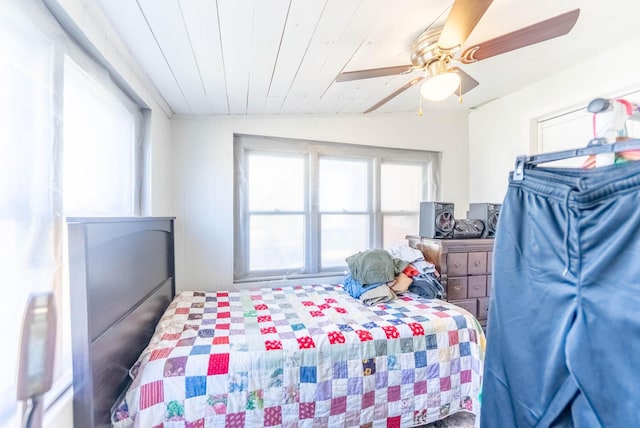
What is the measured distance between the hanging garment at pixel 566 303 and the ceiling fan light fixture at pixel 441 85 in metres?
0.83

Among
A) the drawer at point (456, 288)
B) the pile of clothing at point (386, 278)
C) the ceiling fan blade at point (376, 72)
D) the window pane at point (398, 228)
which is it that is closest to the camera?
the ceiling fan blade at point (376, 72)

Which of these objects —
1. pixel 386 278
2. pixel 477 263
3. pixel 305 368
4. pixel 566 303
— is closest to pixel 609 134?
pixel 566 303

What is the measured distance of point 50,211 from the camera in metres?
0.96

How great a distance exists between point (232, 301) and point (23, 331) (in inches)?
59.6

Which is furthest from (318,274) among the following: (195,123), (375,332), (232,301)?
(195,123)

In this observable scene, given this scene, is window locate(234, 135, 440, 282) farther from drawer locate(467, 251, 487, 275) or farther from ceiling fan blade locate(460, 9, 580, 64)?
ceiling fan blade locate(460, 9, 580, 64)

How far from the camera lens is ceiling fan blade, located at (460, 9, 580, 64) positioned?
3.93ft

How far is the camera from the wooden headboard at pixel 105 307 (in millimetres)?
939

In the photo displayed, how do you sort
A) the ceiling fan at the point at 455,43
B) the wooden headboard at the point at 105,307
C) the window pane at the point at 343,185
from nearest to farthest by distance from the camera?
the wooden headboard at the point at 105,307 → the ceiling fan at the point at 455,43 → the window pane at the point at 343,185

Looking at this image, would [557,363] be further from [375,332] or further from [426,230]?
[426,230]

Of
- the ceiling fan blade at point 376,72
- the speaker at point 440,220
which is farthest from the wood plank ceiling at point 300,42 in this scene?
the speaker at point 440,220

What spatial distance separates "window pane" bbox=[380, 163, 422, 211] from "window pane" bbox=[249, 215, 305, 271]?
960mm

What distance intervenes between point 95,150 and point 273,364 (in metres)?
1.31

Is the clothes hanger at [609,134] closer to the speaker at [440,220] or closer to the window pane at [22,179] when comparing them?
the window pane at [22,179]
